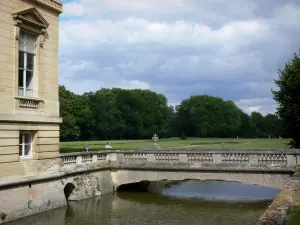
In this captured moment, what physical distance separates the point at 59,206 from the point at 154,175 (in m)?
5.33

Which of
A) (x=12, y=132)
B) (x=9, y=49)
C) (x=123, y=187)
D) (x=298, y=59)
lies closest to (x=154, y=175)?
(x=123, y=187)

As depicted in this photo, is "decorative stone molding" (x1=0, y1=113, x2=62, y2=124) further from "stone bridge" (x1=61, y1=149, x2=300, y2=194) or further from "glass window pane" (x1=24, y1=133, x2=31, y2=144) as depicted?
"stone bridge" (x1=61, y1=149, x2=300, y2=194)

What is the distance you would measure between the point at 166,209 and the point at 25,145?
267 inches

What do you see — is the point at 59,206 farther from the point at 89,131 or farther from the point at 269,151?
the point at 89,131

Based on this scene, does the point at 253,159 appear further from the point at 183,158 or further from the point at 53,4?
the point at 53,4

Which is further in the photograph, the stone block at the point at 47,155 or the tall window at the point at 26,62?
the stone block at the point at 47,155

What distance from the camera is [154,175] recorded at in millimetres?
19281

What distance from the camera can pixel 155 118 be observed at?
96688 millimetres

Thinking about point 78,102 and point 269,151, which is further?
point 78,102

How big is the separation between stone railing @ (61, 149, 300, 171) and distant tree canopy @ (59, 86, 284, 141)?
167 feet

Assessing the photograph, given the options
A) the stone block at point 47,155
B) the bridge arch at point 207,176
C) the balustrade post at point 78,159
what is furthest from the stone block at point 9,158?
the bridge arch at point 207,176

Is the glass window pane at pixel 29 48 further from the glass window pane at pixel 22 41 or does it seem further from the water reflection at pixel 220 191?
the water reflection at pixel 220 191

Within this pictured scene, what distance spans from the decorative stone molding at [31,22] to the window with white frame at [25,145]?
154 inches

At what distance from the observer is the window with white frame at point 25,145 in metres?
14.8
